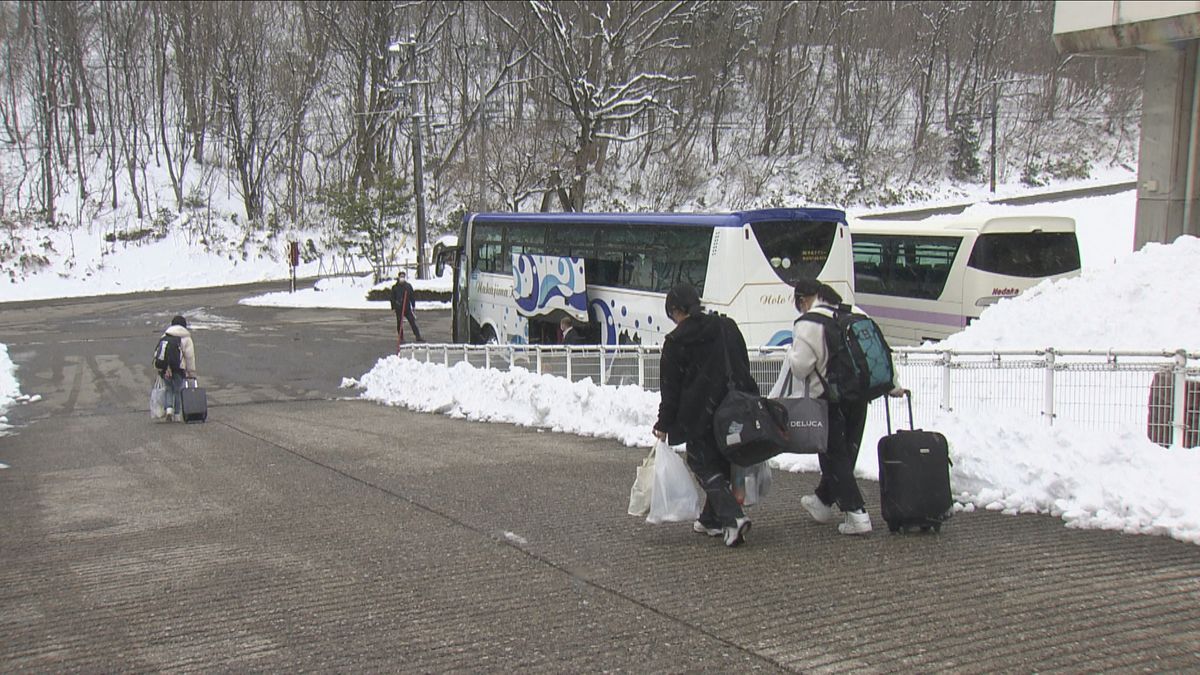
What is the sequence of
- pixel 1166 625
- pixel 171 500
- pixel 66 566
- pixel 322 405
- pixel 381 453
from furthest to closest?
pixel 322 405 → pixel 381 453 → pixel 171 500 → pixel 66 566 → pixel 1166 625

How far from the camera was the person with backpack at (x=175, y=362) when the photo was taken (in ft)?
48.3

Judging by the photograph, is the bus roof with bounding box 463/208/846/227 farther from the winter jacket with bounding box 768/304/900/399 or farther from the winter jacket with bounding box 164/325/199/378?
the winter jacket with bounding box 768/304/900/399

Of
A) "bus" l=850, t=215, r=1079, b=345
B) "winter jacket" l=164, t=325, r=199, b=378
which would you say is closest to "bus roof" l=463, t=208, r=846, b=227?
"bus" l=850, t=215, r=1079, b=345

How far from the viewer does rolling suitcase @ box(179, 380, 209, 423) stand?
48.8ft

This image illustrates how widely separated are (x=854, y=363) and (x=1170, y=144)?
47.6ft

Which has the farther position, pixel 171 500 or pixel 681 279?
pixel 681 279

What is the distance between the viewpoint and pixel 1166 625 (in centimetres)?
474

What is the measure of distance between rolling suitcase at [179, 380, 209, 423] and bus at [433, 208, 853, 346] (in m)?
7.83

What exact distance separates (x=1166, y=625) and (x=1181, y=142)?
15.5 m

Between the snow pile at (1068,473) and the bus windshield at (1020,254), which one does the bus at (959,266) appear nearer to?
the bus windshield at (1020,254)

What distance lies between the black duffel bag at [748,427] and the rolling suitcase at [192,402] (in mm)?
10969

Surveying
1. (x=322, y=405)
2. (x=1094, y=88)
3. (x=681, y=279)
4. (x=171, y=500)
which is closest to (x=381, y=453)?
(x=171, y=500)

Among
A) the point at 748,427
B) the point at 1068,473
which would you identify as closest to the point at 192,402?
the point at 748,427

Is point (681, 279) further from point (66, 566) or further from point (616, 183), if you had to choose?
point (616, 183)
